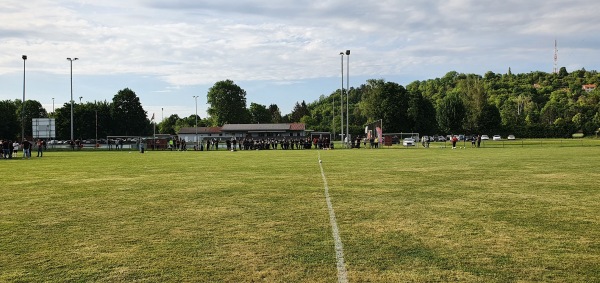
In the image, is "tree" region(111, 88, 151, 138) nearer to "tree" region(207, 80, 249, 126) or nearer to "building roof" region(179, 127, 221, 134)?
"building roof" region(179, 127, 221, 134)

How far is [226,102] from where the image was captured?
390 feet

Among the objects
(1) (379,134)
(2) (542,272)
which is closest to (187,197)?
(2) (542,272)

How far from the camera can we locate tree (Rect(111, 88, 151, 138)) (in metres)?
109

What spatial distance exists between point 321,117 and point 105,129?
76643 mm

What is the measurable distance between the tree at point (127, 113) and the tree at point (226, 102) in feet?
55.0

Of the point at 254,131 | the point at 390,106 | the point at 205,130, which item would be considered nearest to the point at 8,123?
the point at 205,130

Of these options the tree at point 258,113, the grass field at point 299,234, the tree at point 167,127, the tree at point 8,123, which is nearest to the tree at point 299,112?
the tree at point 258,113

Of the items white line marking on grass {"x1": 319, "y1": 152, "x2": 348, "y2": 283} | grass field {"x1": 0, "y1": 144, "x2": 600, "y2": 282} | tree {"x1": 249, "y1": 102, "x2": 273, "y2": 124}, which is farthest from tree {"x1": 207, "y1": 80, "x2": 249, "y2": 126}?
white line marking on grass {"x1": 319, "y1": 152, "x2": 348, "y2": 283}

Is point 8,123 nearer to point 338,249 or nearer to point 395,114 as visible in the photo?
point 395,114

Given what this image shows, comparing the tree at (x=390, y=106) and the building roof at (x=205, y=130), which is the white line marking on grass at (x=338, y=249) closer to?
the tree at (x=390, y=106)

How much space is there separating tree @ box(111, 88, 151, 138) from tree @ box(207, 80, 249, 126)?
55.0 ft

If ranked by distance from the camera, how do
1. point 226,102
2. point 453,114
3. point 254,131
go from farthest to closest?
point 226,102, point 254,131, point 453,114

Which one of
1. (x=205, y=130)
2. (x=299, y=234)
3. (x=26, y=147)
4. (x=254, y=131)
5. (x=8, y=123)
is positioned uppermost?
(x=8, y=123)

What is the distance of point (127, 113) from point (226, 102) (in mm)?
23288
